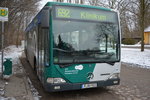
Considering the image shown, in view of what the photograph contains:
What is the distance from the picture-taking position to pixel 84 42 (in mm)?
5082

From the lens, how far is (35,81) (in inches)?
304

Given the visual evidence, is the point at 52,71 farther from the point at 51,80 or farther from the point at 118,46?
the point at 118,46

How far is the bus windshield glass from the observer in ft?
15.9

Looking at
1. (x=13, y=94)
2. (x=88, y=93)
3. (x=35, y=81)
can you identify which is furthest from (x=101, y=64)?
(x=35, y=81)

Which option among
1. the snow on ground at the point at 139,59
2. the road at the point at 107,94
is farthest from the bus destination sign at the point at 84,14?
the snow on ground at the point at 139,59

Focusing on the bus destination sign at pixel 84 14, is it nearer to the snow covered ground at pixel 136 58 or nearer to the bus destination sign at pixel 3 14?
the bus destination sign at pixel 3 14

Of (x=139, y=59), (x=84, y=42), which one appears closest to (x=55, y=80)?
(x=84, y=42)

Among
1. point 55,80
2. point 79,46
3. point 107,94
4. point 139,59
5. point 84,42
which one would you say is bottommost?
point 107,94

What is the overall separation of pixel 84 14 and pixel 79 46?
102 cm

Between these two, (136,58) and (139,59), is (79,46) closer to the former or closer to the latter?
(139,59)

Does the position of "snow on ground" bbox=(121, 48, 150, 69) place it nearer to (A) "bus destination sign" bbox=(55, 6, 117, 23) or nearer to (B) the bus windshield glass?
(B) the bus windshield glass

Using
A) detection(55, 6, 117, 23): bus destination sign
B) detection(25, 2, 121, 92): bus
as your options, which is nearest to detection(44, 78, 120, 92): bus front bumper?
detection(25, 2, 121, 92): bus

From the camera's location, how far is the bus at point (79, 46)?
4840 mm

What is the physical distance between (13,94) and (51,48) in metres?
2.19
